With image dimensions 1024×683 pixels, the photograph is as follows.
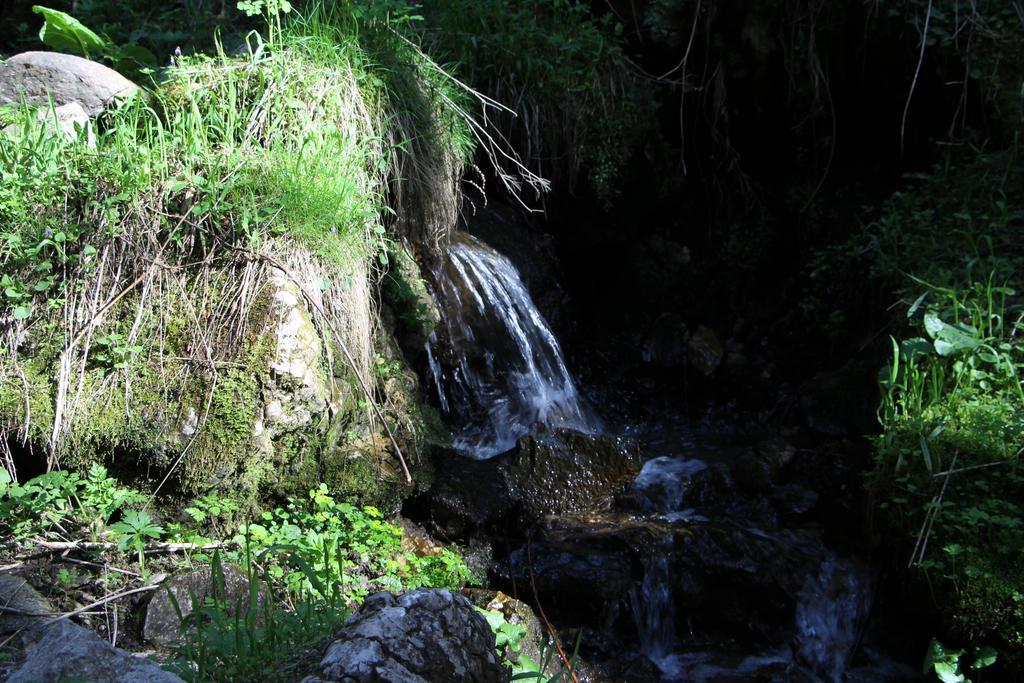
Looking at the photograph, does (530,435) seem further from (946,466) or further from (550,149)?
(550,149)

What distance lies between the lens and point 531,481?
4.11m

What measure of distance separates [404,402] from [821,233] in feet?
12.3

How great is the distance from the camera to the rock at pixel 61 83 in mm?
4180

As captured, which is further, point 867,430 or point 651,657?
point 867,430

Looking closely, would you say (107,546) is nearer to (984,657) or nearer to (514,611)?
(514,611)

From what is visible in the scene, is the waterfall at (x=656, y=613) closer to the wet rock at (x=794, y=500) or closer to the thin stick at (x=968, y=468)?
the wet rock at (x=794, y=500)

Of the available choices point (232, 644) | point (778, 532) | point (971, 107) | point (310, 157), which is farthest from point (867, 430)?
point (232, 644)

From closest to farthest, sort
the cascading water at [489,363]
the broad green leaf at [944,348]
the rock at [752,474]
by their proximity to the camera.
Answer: the broad green leaf at [944,348] → the rock at [752,474] → the cascading water at [489,363]

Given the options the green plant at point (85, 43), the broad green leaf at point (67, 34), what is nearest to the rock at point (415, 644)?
the green plant at point (85, 43)

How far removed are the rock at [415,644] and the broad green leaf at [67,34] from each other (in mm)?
4196

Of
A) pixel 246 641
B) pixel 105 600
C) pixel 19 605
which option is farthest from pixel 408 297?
pixel 246 641

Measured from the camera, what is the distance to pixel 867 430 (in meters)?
4.75

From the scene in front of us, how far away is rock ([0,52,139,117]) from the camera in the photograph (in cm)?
418

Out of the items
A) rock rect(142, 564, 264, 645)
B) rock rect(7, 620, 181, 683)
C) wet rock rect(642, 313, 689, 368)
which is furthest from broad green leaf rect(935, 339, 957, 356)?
rock rect(7, 620, 181, 683)
